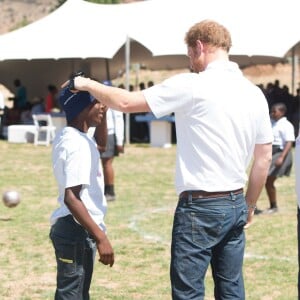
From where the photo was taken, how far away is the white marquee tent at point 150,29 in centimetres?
2330

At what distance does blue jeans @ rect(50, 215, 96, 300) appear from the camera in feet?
16.3

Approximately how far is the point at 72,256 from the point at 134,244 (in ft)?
15.2

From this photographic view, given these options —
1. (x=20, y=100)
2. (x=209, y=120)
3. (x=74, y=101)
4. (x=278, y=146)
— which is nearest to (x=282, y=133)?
(x=278, y=146)

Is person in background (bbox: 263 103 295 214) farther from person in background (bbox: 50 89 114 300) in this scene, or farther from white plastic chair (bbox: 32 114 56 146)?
white plastic chair (bbox: 32 114 56 146)

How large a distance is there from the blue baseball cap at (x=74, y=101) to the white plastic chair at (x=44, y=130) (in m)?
17.8

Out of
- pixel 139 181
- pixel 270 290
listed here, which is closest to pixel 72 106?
pixel 270 290

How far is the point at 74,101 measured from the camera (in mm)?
4984

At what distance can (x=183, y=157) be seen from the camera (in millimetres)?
4758

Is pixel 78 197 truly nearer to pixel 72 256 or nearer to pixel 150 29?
pixel 72 256

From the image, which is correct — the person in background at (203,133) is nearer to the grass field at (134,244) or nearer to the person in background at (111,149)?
the grass field at (134,244)

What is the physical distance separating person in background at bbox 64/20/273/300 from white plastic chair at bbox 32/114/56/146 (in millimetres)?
18088

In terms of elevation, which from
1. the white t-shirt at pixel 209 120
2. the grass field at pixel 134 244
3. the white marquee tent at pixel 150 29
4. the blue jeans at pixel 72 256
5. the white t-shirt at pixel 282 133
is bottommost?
the grass field at pixel 134 244

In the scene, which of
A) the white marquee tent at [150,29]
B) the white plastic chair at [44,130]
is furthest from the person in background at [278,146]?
the white plastic chair at [44,130]

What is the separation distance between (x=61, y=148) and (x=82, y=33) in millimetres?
20197
